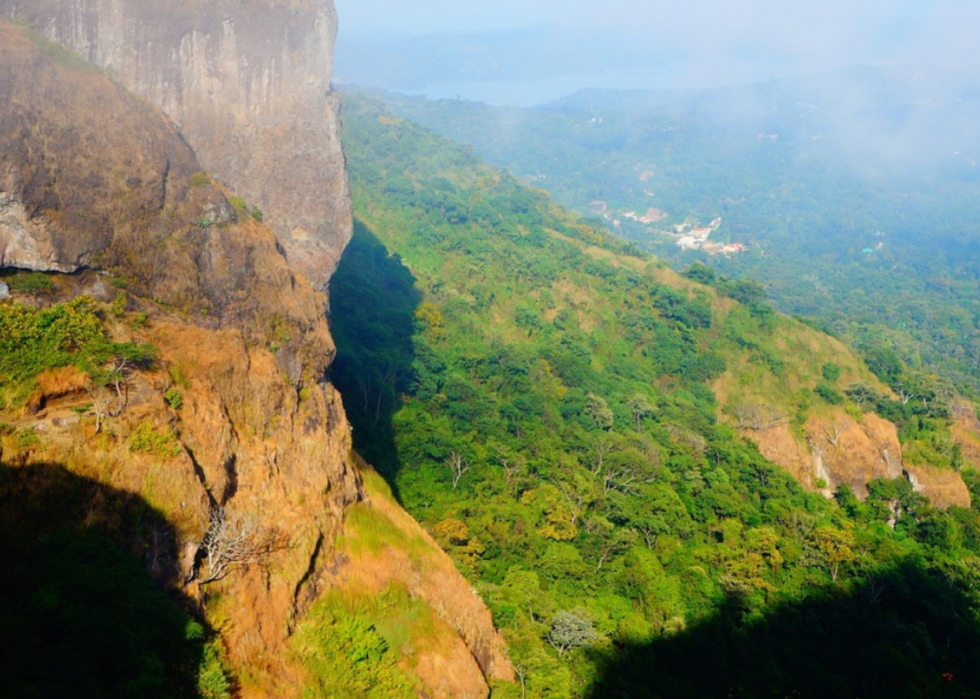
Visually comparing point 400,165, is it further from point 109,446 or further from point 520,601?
point 109,446

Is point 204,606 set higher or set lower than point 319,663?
higher

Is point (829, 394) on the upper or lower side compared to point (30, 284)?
lower

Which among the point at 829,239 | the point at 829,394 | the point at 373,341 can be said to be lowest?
the point at 829,239

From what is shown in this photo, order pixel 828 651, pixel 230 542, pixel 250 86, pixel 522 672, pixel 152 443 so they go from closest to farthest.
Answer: pixel 152 443 → pixel 230 542 → pixel 522 672 → pixel 250 86 → pixel 828 651

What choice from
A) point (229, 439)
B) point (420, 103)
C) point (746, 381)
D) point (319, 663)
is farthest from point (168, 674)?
point (420, 103)

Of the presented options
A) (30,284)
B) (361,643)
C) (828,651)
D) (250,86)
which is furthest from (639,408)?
(30,284)

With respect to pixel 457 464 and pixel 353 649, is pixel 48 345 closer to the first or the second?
pixel 353 649

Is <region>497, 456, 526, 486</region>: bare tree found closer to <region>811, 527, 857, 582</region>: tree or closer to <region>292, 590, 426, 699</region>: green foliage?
<region>811, 527, 857, 582</region>: tree
